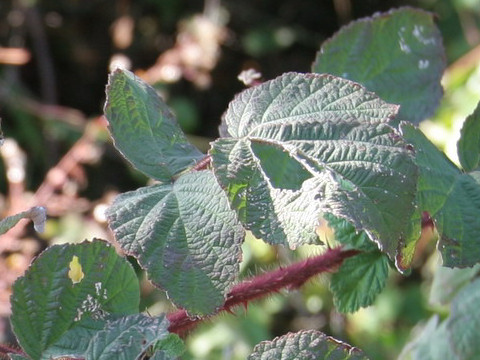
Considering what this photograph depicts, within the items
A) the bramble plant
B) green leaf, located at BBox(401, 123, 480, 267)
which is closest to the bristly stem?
the bramble plant

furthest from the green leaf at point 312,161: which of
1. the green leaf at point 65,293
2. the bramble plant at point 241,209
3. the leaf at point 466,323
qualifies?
the leaf at point 466,323

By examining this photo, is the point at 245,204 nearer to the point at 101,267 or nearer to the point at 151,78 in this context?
the point at 101,267

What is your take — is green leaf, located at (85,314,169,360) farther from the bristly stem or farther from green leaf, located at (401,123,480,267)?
green leaf, located at (401,123,480,267)

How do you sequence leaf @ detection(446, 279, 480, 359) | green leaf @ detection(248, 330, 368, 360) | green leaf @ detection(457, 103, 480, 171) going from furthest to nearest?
leaf @ detection(446, 279, 480, 359), green leaf @ detection(457, 103, 480, 171), green leaf @ detection(248, 330, 368, 360)

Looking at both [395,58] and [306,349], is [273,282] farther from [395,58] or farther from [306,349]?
[395,58]

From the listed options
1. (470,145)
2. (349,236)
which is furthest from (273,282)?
(470,145)
